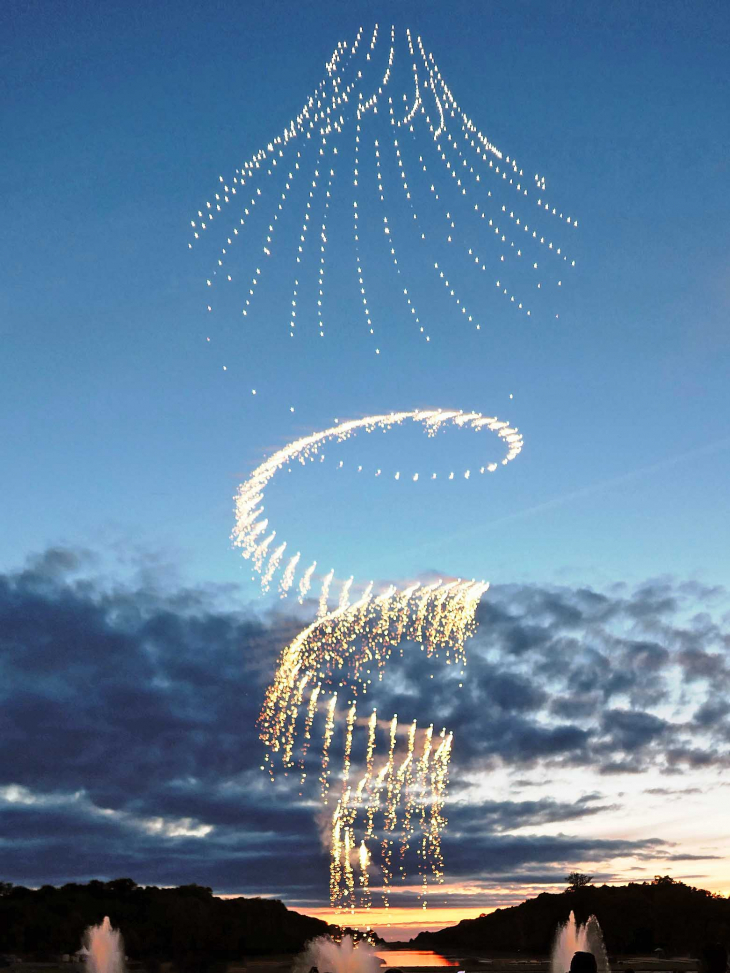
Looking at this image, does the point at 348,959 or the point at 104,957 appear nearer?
the point at 348,959

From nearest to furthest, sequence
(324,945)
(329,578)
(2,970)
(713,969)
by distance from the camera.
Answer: (713,969) → (329,578) → (324,945) → (2,970)

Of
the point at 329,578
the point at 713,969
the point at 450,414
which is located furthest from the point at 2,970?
the point at 713,969

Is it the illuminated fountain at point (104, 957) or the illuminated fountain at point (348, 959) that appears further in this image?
the illuminated fountain at point (104, 957)

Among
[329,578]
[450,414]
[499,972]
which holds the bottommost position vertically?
[499,972]

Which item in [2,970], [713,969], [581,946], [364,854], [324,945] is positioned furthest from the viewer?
[2,970]

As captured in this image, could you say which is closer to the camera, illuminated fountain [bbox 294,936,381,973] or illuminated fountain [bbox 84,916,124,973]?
illuminated fountain [bbox 294,936,381,973]

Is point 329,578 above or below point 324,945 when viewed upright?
above

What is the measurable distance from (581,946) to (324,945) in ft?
96.2

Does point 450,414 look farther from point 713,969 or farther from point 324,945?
point 324,945

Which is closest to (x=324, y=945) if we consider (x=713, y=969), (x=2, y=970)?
(x=2, y=970)

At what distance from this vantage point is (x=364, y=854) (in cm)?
9694

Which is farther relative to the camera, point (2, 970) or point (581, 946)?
point (2, 970)

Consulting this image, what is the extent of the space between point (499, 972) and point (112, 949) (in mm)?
90903

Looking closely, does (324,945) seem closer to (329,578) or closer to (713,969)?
(329,578)
